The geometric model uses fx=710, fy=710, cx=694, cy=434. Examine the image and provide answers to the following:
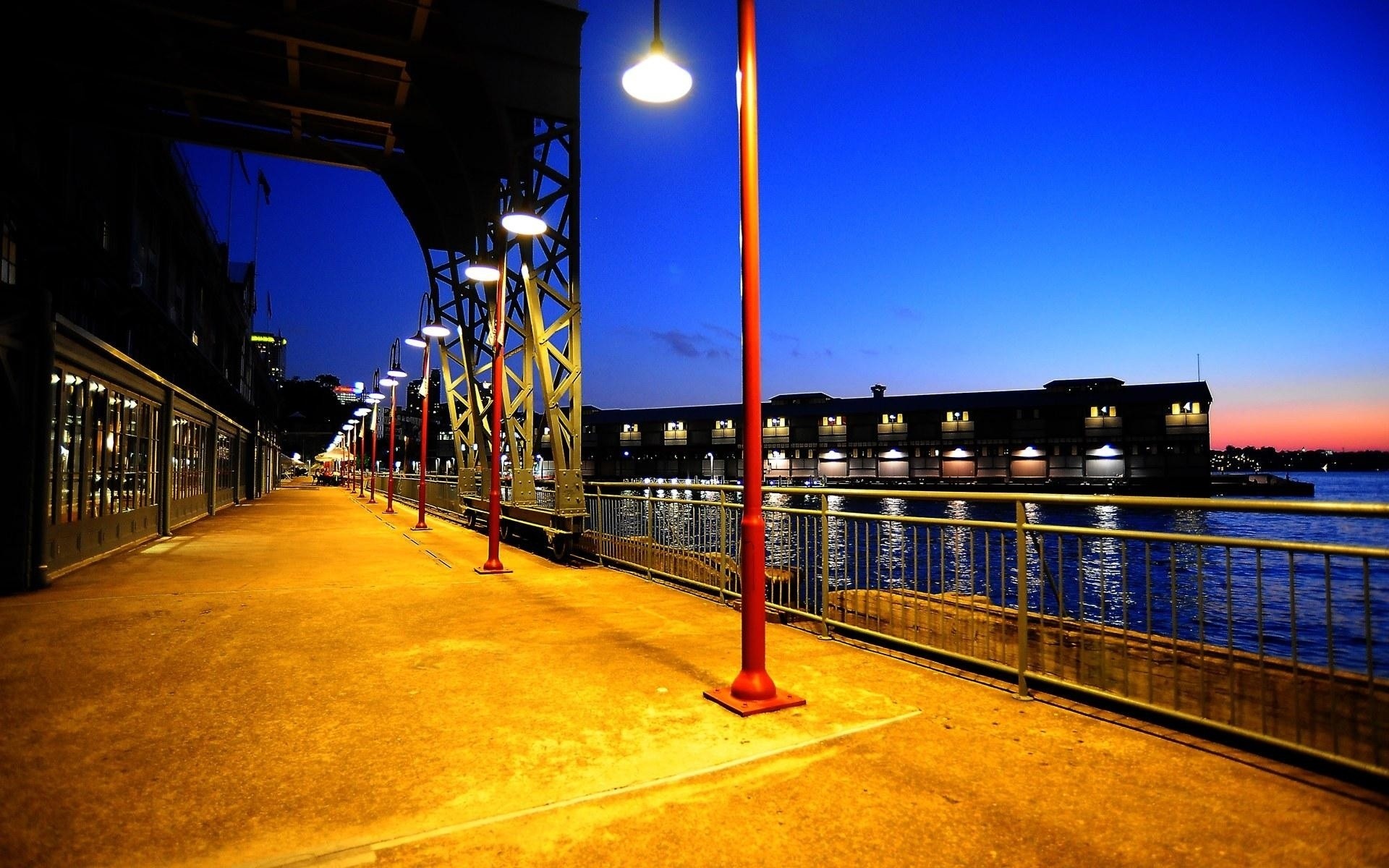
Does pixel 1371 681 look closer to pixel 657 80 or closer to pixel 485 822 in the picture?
pixel 485 822

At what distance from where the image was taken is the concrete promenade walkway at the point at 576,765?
2977 mm

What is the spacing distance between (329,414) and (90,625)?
106 m

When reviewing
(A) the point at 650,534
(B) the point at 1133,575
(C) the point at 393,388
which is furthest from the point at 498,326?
(B) the point at 1133,575

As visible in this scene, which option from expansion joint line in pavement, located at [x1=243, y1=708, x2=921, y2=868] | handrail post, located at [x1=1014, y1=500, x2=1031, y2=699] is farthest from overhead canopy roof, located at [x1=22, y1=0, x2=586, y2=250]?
expansion joint line in pavement, located at [x1=243, y1=708, x2=921, y2=868]

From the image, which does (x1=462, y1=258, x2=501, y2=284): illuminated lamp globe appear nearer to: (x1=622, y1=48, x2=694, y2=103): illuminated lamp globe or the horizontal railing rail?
the horizontal railing rail

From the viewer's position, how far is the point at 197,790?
346 cm

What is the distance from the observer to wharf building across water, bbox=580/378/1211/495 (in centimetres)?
7412

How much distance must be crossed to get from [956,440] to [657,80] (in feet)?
278

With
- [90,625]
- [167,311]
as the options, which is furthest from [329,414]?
[90,625]

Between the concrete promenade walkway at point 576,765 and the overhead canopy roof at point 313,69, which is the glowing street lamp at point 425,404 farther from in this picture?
the concrete promenade walkway at point 576,765

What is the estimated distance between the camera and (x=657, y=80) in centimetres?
555

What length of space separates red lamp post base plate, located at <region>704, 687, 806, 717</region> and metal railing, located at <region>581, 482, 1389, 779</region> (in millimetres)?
1123

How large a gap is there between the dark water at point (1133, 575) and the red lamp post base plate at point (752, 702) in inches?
44.3

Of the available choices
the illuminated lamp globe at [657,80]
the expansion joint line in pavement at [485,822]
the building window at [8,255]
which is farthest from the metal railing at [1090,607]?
the building window at [8,255]
